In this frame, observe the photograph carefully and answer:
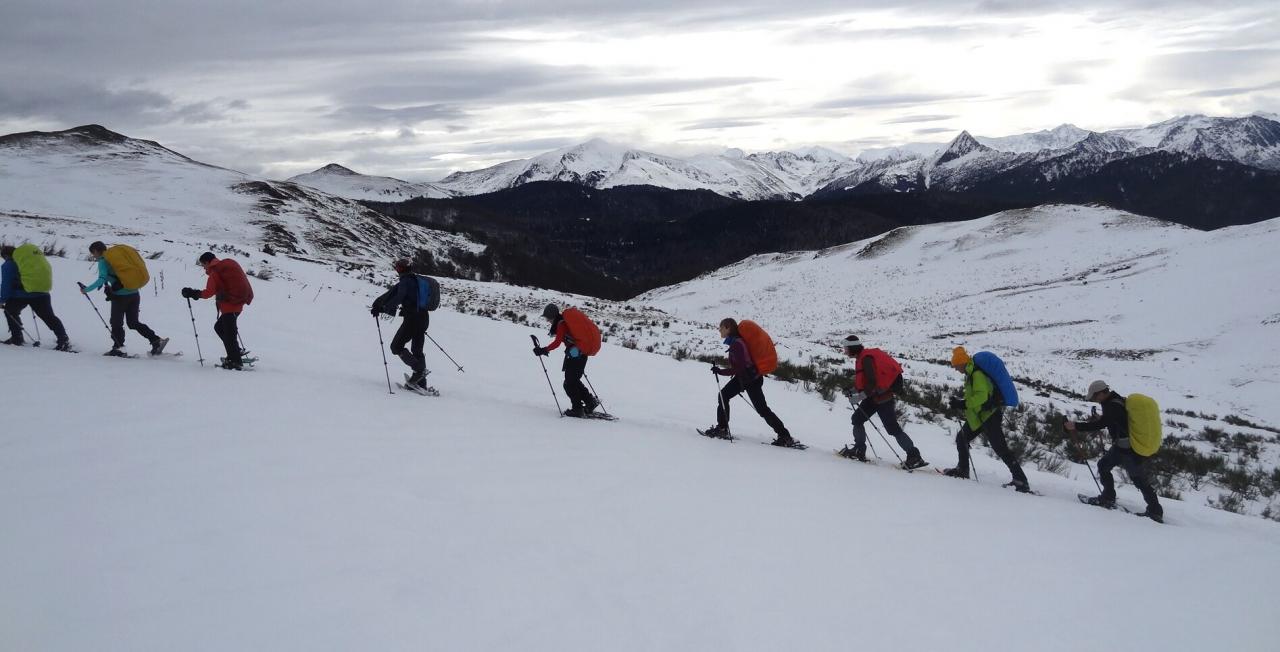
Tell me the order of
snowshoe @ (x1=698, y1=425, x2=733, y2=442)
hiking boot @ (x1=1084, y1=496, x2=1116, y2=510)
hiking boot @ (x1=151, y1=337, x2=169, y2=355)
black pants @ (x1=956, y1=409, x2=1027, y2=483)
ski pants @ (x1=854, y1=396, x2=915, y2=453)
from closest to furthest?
hiking boot @ (x1=1084, y1=496, x2=1116, y2=510), black pants @ (x1=956, y1=409, x2=1027, y2=483), ski pants @ (x1=854, y1=396, x2=915, y2=453), snowshoe @ (x1=698, y1=425, x2=733, y2=442), hiking boot @ (x1=151, y1=337, x2=169, y2=355)

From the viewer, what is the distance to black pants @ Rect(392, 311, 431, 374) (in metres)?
9.30

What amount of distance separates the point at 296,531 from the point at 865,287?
57833 mm

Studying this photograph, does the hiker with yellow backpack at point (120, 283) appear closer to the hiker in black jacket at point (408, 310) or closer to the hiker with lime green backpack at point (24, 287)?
the hiker with lime green backpack at point (24, 287)

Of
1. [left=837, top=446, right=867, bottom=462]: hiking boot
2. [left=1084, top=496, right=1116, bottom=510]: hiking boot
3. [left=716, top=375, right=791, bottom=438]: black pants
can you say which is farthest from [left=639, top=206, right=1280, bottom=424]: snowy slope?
[left=716, top=375, right=791, bottom=438]: black pants

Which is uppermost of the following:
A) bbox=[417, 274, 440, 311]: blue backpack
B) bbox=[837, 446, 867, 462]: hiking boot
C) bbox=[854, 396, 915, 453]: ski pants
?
bbox=[417, 274, 440, 311]: blue backpack

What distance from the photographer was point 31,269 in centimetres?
923

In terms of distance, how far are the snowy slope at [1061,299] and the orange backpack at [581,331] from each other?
856 inches

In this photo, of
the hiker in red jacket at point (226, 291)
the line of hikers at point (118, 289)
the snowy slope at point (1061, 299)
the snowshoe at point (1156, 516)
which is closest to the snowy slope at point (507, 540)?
the snowshoe at point (1156, 516)

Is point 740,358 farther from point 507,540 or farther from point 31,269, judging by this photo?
point 31,269

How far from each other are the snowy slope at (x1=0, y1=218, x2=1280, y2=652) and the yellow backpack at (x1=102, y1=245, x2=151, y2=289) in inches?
43.0

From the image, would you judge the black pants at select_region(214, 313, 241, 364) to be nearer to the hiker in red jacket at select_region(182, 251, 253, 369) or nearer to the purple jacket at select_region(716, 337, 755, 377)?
the hiker in red jacket at select_region(182, 251, 253, 369)

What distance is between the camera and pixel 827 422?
41.6 ft

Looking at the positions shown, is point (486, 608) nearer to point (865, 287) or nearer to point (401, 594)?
point (401, 594)

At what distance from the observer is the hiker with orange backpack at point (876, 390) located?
8492 millimetres
